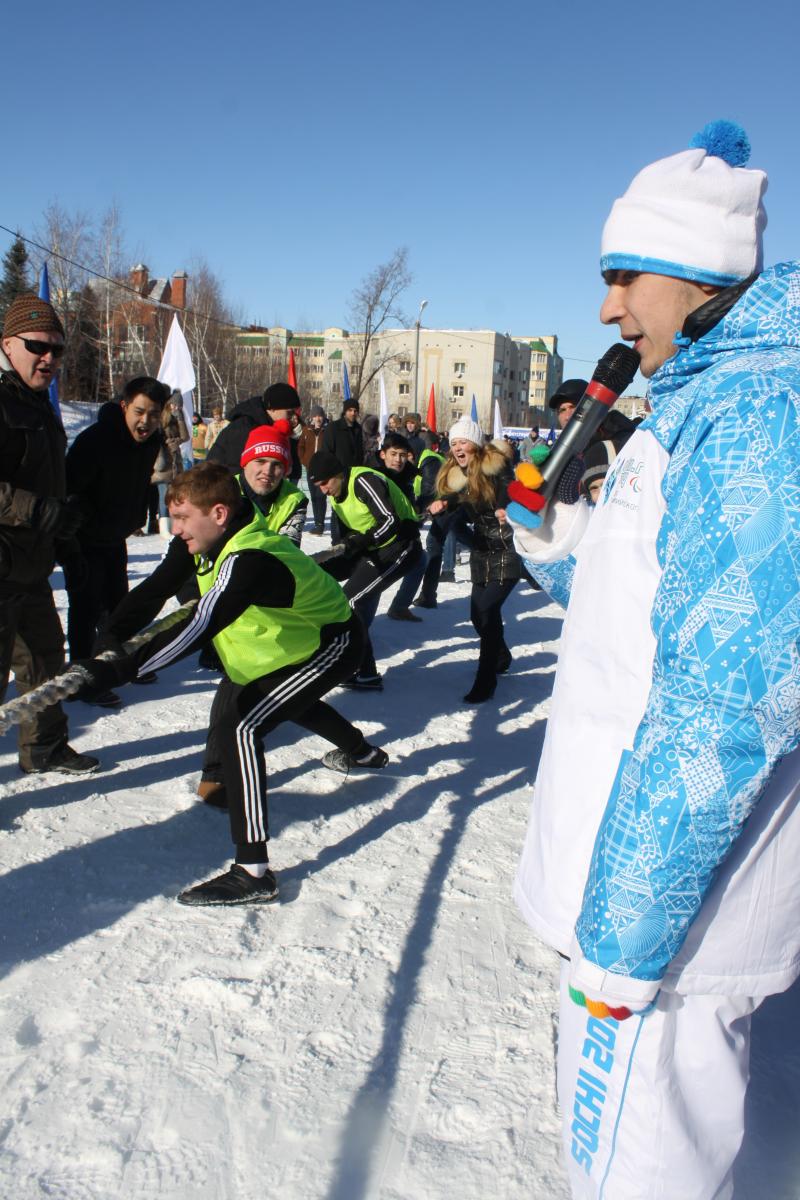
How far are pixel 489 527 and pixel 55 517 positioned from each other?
3.14 m

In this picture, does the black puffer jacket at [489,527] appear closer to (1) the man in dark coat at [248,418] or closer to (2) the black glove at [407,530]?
(2) the black glove at [407,530]

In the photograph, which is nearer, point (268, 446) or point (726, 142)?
point (726, 142)

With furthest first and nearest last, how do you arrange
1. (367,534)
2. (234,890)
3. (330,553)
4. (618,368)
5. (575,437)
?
(367,534), (330,553), (234,890), (618,368), (575,437)

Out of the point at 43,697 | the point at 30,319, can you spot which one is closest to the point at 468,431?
the point at 30,319

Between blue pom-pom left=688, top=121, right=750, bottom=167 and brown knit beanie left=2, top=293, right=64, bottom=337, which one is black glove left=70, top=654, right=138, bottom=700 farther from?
blue pom-pom left=688, top=121, right=750, bottom=167

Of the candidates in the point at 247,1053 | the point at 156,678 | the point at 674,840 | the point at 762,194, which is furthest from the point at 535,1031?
the point at 156,678

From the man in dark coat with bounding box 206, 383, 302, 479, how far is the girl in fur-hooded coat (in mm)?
1280

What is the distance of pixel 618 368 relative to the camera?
6.33 feet

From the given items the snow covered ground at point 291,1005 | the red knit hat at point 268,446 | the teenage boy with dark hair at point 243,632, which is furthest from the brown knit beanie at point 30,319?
the snow covered ground at point 291,1005

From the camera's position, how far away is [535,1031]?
8.20ft

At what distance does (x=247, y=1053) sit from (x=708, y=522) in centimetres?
207

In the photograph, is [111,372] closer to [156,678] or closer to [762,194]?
[156,678]

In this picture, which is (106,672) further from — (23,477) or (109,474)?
(109,474)

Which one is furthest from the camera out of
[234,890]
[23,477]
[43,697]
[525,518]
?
[23,477]
